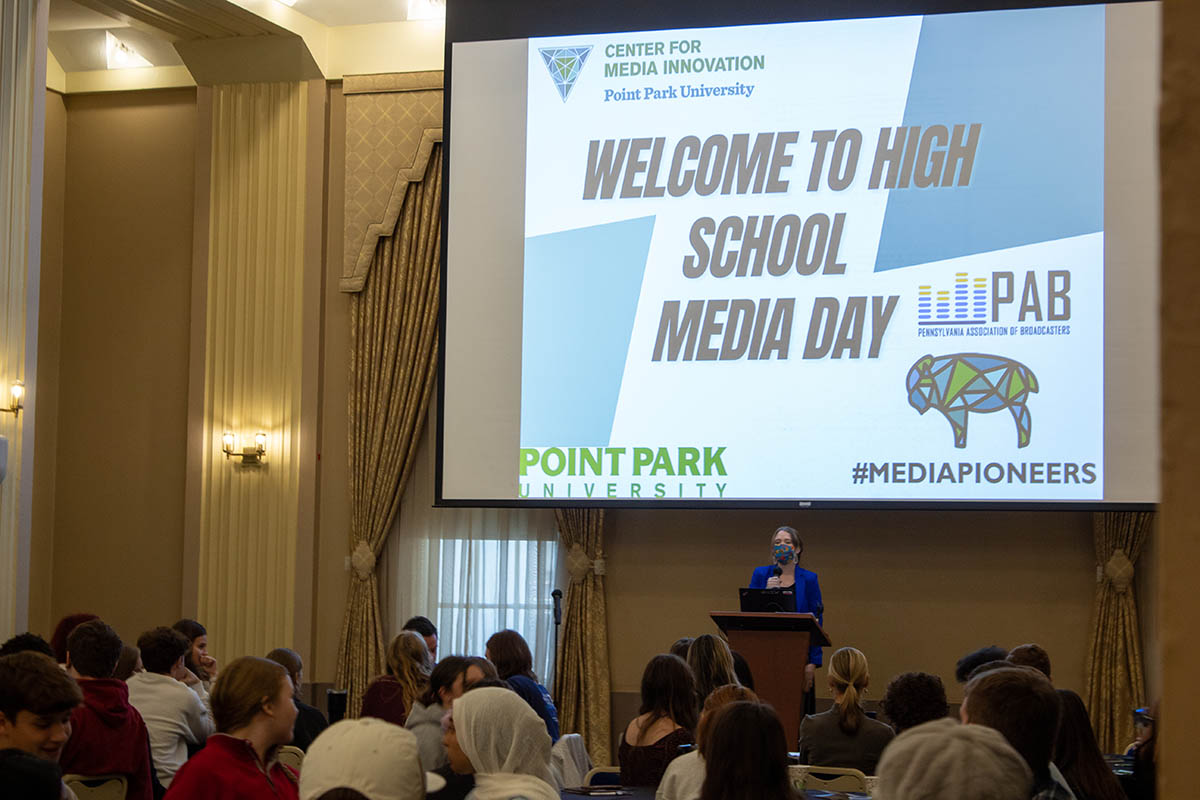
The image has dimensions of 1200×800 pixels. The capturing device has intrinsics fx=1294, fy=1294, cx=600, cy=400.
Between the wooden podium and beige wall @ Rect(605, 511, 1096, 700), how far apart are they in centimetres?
183

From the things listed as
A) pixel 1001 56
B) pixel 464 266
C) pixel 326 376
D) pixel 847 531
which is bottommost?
pixel 847 531

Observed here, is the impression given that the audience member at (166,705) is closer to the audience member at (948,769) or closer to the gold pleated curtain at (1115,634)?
the audience member at (948,769)

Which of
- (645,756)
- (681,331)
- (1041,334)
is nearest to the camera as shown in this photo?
(645,756)

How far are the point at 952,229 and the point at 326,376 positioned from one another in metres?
4.38

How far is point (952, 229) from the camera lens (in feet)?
25.0

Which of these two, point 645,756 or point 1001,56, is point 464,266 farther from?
point 645,756

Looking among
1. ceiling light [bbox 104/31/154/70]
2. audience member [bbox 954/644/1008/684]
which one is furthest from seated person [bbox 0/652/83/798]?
ceiling light [bbox 104/31/154/70]

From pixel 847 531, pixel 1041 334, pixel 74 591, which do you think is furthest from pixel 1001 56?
pixel 74 591

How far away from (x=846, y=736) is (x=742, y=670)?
5.54ft

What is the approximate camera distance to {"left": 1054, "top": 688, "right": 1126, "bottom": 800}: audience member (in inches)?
128

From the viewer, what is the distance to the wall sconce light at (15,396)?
7219 millimetres

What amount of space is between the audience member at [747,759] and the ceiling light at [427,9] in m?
7.45

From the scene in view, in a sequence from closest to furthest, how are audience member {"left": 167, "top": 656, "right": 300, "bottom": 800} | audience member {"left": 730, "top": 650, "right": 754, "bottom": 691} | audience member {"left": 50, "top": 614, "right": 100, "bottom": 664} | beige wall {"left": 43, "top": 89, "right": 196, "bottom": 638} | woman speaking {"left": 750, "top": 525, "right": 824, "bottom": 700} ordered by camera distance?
1. audience member {"left": 167, "top": 656, "right": 300, "bottom": 800}
2. audience member {"left": 50, "top": 614, "right": 100, "bottom": 664}
3. audience member {"left": 730, "top": 650, "right": 754, "bottom": 691}
4. woman speaking {"left": 750, "top": 525, "right": 824, "bottom": 700}
5. beige wall {"left": 43, "top": 89, "right": 196, "bottom": 638}

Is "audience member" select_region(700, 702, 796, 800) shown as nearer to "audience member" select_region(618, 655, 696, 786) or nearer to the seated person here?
the seated person
